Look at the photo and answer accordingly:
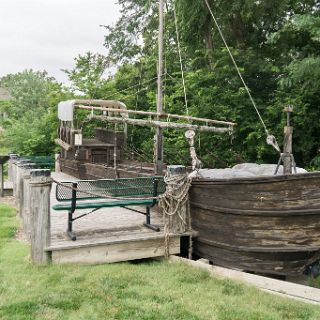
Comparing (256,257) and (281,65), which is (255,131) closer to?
(281,65)

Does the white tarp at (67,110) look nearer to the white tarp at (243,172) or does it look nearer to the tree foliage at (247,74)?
the tree foliage at (247,74)

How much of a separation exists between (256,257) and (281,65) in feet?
28.3

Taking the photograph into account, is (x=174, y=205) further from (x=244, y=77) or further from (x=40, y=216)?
(x=244, y=77)

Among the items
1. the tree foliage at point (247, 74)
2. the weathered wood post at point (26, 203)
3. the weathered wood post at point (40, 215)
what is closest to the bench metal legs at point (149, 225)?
the weathered wood post at point (40, 215)

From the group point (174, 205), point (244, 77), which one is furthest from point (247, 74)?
point (174, 205)

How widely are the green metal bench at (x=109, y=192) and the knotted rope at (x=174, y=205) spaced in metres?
0.23

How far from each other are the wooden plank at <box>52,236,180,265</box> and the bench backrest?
0.78 metres

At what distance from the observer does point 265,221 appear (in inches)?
241

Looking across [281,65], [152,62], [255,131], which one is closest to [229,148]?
[255,131]

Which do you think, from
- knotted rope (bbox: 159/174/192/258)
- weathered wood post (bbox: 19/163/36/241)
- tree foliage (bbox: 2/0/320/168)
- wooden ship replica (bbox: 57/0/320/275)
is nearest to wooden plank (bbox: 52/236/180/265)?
knotted rope (bbox: 159/174/192/258)

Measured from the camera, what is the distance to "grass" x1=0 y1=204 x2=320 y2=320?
4.81 m

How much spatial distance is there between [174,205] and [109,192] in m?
1.06

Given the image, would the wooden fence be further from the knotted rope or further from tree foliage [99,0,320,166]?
tree foliage [99,0,320,166]

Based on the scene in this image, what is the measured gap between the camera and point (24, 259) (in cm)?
646
